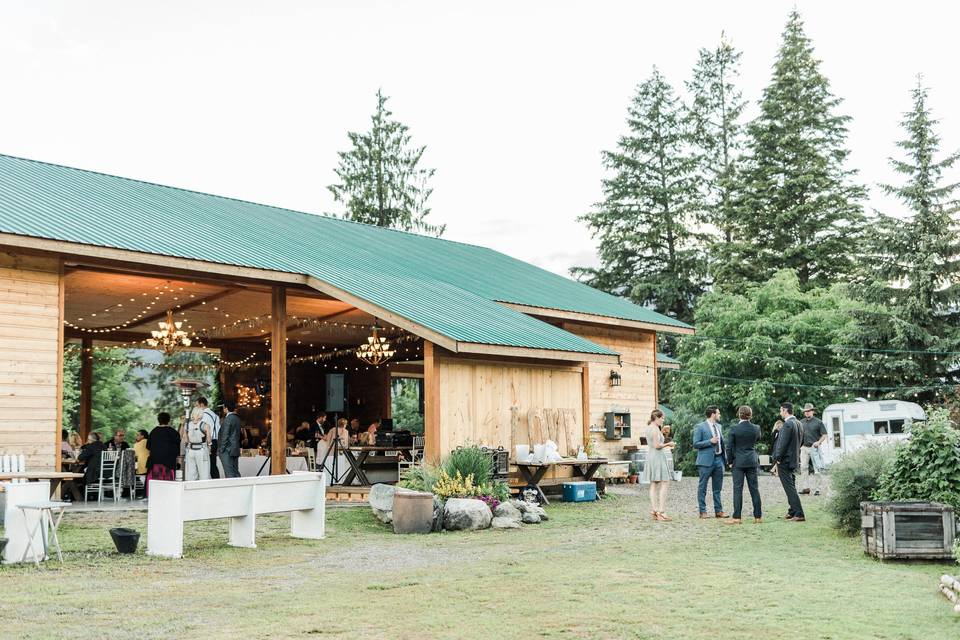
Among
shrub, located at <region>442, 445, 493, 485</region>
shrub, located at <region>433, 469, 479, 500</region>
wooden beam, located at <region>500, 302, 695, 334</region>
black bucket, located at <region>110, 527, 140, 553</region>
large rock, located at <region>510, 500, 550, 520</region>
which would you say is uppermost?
wooden beam, located at <region>500, 302, 695, 334</region>

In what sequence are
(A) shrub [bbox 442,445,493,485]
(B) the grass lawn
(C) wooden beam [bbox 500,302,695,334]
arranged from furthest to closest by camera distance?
(C) wooden beam [bbox 500,302,695,334] < (A) shrub [bbox 442,445,493,485] < (B) the grass lawn

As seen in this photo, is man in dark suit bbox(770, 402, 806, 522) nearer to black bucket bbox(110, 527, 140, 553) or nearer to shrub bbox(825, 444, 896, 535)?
shrub bbox(825, 444, 896, 535)

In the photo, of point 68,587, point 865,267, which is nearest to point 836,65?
point 865,267

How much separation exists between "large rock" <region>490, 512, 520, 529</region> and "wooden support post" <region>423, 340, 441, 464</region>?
5.43 feet

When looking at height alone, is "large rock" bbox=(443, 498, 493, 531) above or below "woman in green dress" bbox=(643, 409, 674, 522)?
below

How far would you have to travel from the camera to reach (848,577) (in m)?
7.72

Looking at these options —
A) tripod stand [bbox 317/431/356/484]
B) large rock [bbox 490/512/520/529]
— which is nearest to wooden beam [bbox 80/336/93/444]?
tripod stand [bbox 317/431/356/484]

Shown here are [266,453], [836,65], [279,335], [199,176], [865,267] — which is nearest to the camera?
[279,335]

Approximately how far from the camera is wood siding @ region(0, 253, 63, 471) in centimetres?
1159

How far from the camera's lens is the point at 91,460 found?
563 inches

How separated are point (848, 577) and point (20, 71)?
30997 mm

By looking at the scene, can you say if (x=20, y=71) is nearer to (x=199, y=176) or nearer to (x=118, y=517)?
(x=199, y=176)

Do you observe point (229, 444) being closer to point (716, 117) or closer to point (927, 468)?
point (927, 468)

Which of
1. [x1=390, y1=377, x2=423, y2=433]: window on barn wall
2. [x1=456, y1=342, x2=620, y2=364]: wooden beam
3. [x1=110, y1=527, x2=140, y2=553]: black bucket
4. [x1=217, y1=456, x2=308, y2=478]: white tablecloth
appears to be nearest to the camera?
[x1=110, y1=527, x2=140, y2=553]: black bucket
